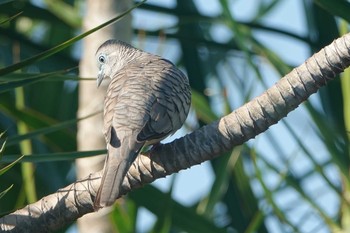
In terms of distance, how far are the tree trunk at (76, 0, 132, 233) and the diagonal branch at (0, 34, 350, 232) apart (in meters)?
1.00

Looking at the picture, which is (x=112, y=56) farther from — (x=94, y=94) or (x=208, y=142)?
(x=208, y=142)

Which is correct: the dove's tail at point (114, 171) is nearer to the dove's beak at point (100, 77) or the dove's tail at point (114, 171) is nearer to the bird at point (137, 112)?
the bird at point (137, 112)

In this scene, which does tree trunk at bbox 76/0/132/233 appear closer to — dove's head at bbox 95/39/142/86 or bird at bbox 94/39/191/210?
dove's head at bbox 95/39/142/86

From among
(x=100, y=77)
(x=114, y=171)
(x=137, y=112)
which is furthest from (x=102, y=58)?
(x=114, y=171)

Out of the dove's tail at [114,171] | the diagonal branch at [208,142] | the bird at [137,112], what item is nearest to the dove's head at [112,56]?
the bird at [137,112]

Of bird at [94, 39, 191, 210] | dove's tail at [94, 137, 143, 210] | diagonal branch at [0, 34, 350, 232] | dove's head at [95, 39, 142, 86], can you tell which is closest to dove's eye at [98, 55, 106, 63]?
dove's head at [95, 39, 142, 86]

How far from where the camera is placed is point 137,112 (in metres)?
3.54

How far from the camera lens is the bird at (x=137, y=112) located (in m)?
3.15

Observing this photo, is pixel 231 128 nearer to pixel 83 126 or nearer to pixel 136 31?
pixel 83 126

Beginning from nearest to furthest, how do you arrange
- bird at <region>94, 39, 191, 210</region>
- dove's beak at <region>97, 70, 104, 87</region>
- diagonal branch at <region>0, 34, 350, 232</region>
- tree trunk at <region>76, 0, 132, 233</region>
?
1. diagonal branch at <region>0, 34, 350, 232</region>
2. bird at <region>94, 39, 191, 210</region>
3. tree trunk at <region>76, 0, 132, 233</region>
4. dove's beak at <region>97, 70, 104, 87</region>

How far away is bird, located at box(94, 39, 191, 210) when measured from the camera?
10.3ft

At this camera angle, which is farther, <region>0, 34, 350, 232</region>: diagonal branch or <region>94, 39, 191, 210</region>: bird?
<region>94, 39, 191, 210</region>: bird

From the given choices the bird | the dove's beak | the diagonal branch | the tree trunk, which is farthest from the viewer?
the dove's beak

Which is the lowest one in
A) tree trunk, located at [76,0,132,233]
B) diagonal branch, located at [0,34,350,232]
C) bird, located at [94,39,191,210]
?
diagonal branch, located at [0,34,350,232]
